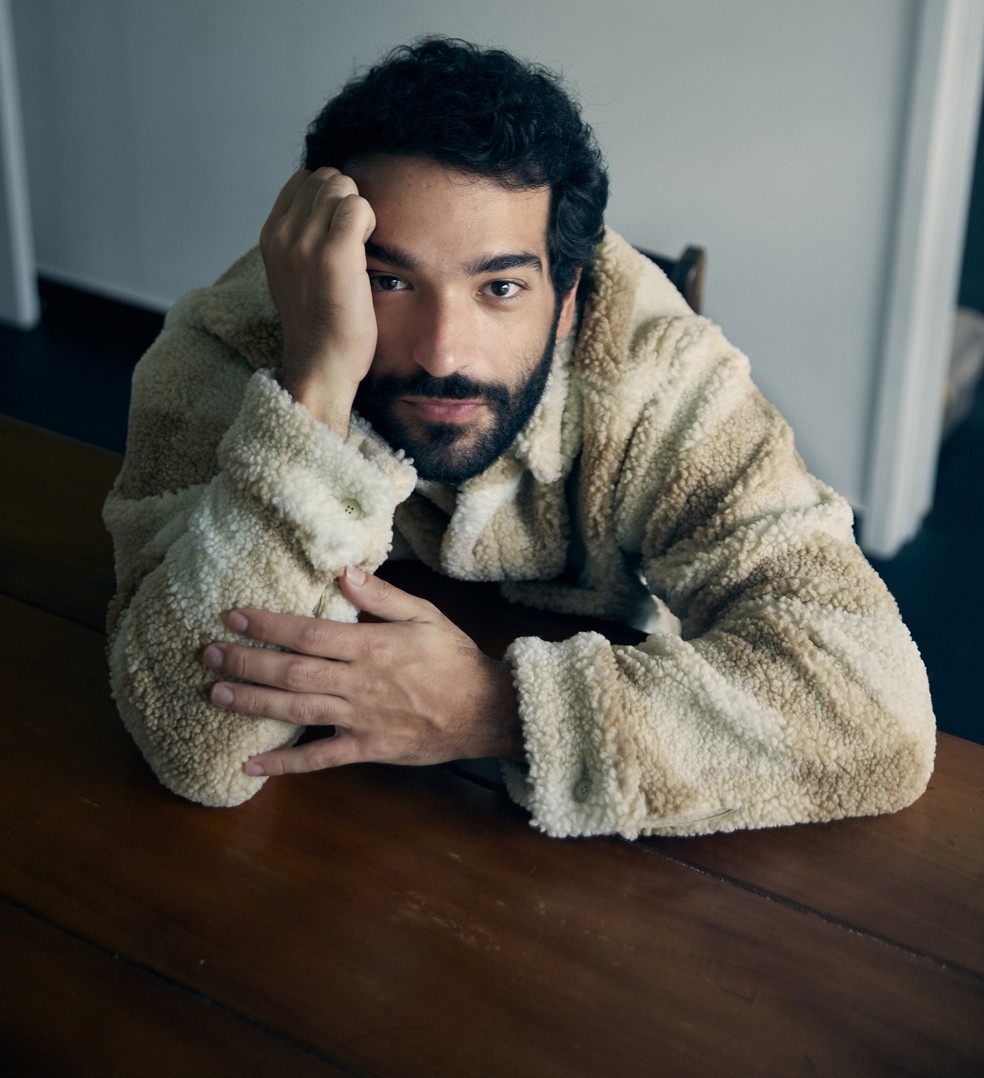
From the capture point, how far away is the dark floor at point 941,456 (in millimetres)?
2211

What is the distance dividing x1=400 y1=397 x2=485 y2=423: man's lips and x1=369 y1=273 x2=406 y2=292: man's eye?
104mm

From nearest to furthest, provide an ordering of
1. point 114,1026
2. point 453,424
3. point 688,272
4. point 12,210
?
point 114,1026, point 453,424, point 688,272, point 12,210

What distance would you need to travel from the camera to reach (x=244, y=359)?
123 centimetres

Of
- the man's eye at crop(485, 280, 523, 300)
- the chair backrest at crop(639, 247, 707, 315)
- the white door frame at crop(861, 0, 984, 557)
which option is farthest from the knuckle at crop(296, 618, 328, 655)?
the white door frame at crop(861, 0, 984, 557)

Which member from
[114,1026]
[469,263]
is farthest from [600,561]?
[114,1026]

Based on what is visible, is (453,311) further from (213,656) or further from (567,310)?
(213,656)

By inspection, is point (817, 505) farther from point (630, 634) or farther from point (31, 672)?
point (31, 672)

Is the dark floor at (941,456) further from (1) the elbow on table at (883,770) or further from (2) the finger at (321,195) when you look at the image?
(2) the finger at (321,195)

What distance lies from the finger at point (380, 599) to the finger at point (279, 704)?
0.29 ft

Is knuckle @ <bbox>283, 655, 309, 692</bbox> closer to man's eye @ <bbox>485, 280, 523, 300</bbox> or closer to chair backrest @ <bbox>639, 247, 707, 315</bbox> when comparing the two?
man's eye @ <bbox>485, 280, 523, 300</bbox>

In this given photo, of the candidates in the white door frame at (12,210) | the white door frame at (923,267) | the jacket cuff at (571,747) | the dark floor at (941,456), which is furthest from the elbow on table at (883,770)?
the white door frame at (12,210)

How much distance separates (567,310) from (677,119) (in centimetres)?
133

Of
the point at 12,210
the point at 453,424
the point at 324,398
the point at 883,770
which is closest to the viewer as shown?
the point at 883,770

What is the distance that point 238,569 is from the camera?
37.7 inches
